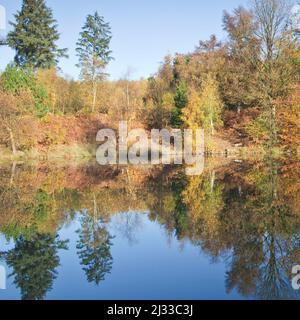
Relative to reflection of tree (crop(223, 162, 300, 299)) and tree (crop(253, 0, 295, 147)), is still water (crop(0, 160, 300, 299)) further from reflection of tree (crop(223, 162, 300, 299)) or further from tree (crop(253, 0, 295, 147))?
tree (crop(253, 0, 295, 147))

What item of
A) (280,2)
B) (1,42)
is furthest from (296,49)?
(1,42)

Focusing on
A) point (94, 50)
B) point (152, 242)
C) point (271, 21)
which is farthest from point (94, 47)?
point (152, 242)

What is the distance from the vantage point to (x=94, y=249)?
669 cm

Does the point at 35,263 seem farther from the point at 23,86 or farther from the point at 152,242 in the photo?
the point at 23,86

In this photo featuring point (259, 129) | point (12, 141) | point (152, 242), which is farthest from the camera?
point (259, 129)

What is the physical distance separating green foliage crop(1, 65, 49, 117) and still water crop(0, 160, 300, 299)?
18905 mm

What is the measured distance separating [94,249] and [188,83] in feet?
104

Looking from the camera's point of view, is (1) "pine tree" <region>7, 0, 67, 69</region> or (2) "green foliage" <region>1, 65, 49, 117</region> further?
(1) "pine tree" <region>7, 0, 67, 69</region>

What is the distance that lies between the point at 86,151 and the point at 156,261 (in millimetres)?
24261

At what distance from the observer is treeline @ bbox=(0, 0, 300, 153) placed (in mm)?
28156

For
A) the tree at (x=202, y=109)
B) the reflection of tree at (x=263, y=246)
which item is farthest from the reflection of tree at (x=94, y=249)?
the tree at (x=202, y=109)

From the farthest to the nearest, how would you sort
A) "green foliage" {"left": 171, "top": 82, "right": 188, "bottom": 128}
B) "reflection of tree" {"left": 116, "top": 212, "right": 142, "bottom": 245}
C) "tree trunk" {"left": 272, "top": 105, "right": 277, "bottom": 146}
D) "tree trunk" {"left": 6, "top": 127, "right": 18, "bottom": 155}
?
"green foliage" {"left": 171, "top": 82, "right": 188, "bottom": 128}, "tree trunk" {"left": 272, "top": 105, "right": 277, "bottom": 146}, "tree trunk" {"left": 6, "top": 127, "right": 18, "bottom": 155}, "reflection of tree" {"left": 116, "top": 212, "right": 142, "bottom": 245}

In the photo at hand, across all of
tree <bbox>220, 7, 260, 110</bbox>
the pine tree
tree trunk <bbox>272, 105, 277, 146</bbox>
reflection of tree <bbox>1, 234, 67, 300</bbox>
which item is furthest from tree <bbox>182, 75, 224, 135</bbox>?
reflection of tree <bbox>1, 234, 67, 300</bbox>
